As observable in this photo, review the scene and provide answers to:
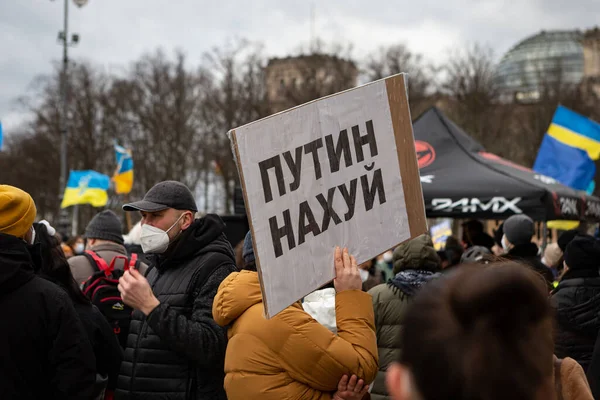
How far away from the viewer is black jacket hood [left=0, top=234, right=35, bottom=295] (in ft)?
9.88

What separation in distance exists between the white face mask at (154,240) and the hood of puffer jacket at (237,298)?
3.25 feet

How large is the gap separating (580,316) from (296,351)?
294cm

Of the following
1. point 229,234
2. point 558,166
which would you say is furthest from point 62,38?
point 558,166

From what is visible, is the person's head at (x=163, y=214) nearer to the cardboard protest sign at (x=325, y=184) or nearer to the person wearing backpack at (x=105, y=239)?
the cardboard protest sign at (x=325, y=184)

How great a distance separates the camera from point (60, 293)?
10.3 ft

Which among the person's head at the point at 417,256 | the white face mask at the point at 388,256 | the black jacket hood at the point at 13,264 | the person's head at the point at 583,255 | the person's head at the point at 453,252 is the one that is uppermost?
the black jacket hood at the point at 13,264

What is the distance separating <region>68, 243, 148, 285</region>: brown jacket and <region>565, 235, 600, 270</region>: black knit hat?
3287 millimetres

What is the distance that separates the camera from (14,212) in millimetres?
3211

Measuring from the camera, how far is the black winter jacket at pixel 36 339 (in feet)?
9.84

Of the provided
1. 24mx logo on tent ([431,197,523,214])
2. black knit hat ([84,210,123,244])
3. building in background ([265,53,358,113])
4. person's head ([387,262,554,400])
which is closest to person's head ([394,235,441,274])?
black knit hat ([84,210,123,244])

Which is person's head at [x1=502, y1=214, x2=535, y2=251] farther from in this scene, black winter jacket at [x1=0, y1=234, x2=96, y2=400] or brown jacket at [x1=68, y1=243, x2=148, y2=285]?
black winter jacket at [x1=0, y1=234, x2=96, y2=400]

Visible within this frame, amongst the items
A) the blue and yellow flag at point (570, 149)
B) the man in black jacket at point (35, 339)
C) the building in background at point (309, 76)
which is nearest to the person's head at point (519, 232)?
the man in black jacket at point (35, 339)

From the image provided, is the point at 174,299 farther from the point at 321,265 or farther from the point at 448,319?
the point at 448,319

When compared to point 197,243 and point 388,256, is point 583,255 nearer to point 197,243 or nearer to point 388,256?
point 197,243
